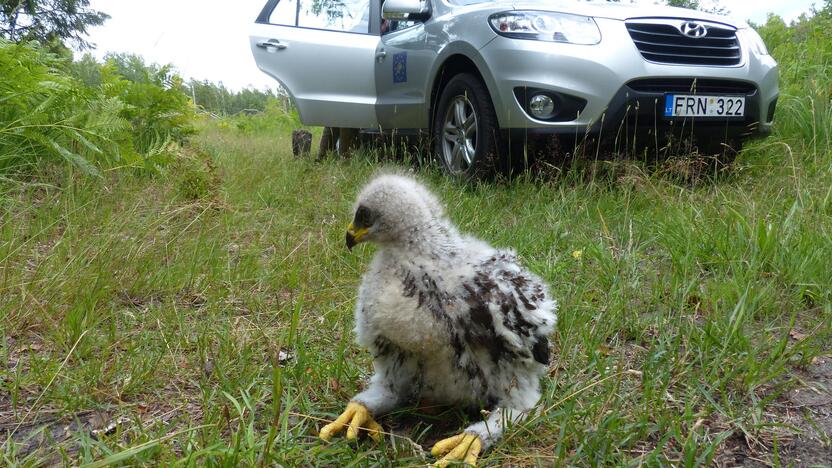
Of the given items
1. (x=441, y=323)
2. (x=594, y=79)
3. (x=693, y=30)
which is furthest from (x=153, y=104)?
(x=441, y=323)

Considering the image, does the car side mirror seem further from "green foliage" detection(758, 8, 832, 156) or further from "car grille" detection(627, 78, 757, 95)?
"green foliage" detection(758, 8, 832, 156)

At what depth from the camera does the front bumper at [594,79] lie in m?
5.00

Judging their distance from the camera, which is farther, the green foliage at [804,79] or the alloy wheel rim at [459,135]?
the green foliage at [804,79]

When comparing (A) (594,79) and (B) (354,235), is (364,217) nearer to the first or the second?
(B) (354,235)

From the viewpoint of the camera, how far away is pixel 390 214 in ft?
7.19

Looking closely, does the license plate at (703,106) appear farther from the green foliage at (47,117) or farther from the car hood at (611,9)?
the green foliage at (47,117)

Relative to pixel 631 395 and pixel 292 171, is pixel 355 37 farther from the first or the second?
pixel 631 395

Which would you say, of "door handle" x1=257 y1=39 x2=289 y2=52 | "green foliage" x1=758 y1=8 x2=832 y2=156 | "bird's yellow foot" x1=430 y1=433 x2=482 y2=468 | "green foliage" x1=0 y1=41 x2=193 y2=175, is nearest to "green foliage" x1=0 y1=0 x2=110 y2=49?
"green foliage" x1=0 y1=41 x2=193 y2=175

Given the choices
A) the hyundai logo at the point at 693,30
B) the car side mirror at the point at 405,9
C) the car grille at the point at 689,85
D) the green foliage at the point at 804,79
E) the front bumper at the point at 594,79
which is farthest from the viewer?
A: the green foliage at the point at 804,79

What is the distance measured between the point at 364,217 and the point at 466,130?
3.72 meters

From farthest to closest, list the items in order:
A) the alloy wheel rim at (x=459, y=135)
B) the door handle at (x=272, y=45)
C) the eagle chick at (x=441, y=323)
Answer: the door handle at (x=272, y=45) < the alloy wheel rim at (x=459, y=135) < the eagle chick at (x=441, y=323)

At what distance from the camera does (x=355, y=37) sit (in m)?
7.73

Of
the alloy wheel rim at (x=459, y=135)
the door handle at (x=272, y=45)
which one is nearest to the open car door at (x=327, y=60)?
the door handle at (x=272, y=45)

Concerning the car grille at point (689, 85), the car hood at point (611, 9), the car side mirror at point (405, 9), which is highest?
the car side mirror at point (405, 9)
